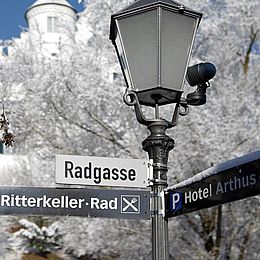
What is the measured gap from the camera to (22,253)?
688 inches

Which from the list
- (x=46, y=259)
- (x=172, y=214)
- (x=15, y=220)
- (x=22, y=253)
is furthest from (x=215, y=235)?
(x=46, y=259)

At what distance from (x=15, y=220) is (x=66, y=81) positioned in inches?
168

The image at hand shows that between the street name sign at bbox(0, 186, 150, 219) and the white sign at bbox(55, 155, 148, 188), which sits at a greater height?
the white sign at bbox(55, 155, 148, 188)

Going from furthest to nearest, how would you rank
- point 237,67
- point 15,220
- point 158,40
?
point 15,220 < point 237,67 < point 158,40

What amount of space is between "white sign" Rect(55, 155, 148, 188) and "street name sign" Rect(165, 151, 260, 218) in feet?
0.81

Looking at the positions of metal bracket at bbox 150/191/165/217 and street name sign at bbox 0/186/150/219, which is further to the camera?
street name sign at bbox 0/186/150/219

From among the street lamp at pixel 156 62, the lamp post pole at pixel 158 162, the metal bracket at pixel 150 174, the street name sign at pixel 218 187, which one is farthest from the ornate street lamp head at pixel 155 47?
the street name sign at pixel 218 187

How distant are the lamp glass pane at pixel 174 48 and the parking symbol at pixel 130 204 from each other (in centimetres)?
72

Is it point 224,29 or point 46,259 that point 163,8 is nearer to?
point 224,29

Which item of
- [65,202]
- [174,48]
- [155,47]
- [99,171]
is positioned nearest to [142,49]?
[155,47]

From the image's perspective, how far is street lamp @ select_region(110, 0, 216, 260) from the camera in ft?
12.5

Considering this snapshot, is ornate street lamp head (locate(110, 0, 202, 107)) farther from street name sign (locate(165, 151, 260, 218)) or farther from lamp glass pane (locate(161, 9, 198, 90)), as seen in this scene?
street name sign (locate(165, 151, 260, 218))

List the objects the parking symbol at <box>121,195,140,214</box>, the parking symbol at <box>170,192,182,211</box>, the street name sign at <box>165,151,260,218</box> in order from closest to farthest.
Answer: the street name sign at <box>165,151,260,218</box> < the parking symbol at <box>170,192,182,211</box> < the parking symbol at <box>121,195,140,214</box>

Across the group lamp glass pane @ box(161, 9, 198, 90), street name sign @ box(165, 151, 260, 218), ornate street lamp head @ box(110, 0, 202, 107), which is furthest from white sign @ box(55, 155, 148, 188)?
lamp glass pane @ box(161, 9, 198, 90)
